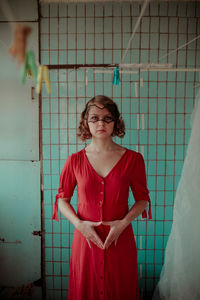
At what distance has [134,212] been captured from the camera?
1.22 metres

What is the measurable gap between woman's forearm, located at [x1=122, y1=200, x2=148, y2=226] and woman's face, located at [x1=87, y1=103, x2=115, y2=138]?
476mm

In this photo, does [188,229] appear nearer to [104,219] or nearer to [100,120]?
[104,219]

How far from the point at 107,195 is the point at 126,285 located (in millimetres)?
581

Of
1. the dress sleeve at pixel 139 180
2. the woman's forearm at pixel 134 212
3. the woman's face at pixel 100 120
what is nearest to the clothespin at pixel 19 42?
the woman's face at pixel 100 120

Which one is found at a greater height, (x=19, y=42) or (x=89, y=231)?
(x=19, y=42)

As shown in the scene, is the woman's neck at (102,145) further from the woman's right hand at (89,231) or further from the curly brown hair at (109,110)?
the woman's right hand at (89,231)

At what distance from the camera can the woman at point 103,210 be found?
3.86ft

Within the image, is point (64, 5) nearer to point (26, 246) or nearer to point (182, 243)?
point (182, 243)

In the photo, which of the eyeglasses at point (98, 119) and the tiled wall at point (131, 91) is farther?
the tiled wall at point (131, 91)

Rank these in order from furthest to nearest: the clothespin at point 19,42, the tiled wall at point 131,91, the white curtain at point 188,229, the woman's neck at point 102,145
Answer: the tiled wall at point 131,91 → the woman's neck at point 102,145 → the white curtain at point 188,229 → the clothespin at point 19,42

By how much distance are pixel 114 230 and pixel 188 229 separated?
45cm

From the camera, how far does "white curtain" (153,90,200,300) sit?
1.15 meters

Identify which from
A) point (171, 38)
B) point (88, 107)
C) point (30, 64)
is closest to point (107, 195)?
point (88, 107)

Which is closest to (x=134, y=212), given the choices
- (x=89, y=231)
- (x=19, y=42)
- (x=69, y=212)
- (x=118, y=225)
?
(x=118, y=225)
